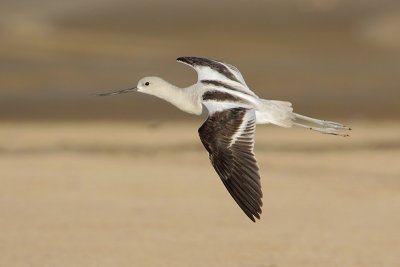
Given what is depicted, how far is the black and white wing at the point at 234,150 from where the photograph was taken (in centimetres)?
865

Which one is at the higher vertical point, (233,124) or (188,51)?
Answer: (188,51)

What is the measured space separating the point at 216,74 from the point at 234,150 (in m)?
1.75

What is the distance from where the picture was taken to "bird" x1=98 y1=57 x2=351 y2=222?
8664 mm

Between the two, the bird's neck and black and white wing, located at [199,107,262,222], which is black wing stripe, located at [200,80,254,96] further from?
black and white wing, located at [199,107,262,222]

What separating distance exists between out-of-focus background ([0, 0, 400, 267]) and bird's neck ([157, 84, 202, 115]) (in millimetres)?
3154

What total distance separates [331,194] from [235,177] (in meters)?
8.47

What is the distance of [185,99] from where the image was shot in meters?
9.93

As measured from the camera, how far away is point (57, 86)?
30172 millimetres

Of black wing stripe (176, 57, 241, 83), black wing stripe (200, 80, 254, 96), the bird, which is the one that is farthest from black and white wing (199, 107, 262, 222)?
black wing stripe (176, 57, 241, 83)

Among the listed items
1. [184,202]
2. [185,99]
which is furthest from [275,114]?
[184,202]

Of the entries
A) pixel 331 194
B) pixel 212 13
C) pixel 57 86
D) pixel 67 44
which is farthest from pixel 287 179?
pixel 212 13

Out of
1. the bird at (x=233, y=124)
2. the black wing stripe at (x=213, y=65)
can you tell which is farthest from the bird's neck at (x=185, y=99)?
the black wing stripe at (x=213, y=65)

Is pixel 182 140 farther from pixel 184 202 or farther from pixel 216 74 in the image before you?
pixel 216 74

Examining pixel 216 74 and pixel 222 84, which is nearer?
pixel 222 84
